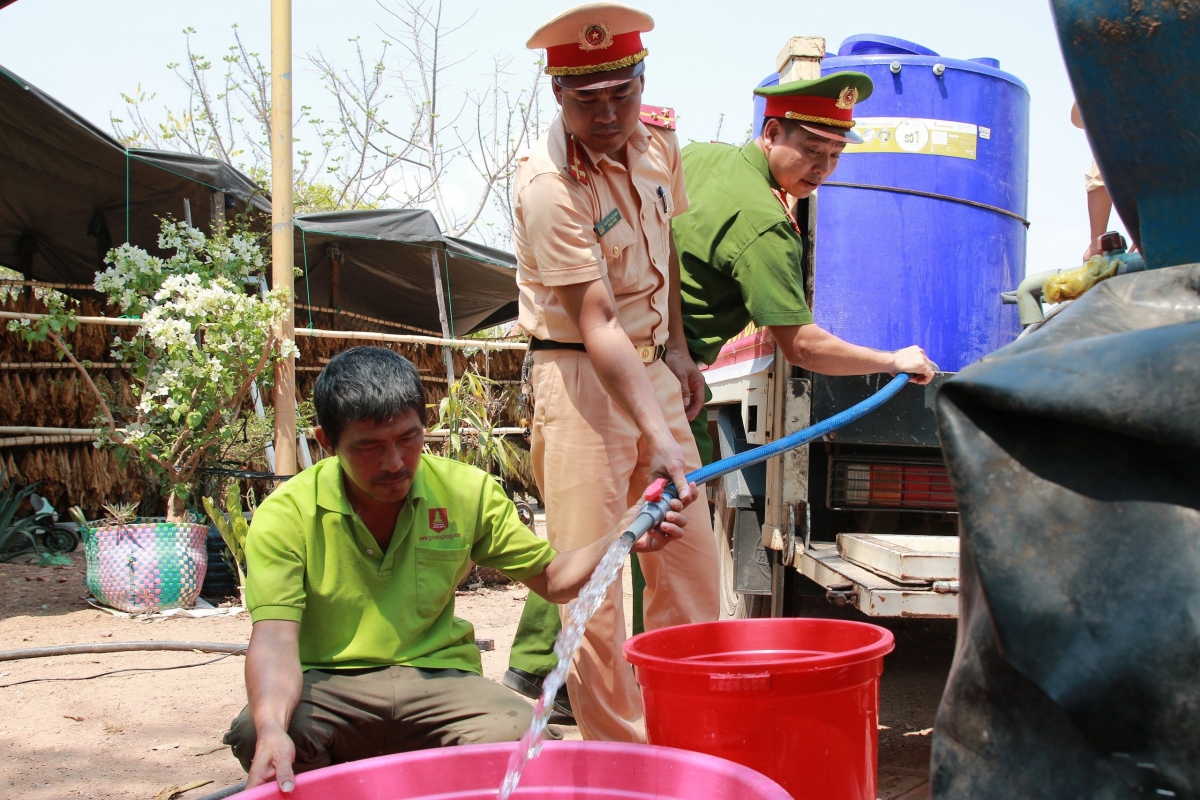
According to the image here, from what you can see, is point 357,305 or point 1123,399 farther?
point 357,305

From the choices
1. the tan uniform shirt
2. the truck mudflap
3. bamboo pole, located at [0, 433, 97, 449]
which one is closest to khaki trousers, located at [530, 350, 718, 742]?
the tan uniform shirt

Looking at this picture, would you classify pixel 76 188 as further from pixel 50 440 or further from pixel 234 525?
pixel 234 525

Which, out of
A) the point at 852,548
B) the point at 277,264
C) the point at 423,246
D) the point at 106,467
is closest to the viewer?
the point at 852,548

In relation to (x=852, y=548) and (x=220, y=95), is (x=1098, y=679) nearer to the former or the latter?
(x=852, y=548)

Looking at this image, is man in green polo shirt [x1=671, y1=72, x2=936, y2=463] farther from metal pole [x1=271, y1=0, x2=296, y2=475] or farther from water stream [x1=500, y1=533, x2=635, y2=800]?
metal pole [x1=271, y1=0, x2=296, y2=475]

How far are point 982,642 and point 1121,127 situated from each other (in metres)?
0.40

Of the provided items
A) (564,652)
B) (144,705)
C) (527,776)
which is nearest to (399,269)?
(144,705)

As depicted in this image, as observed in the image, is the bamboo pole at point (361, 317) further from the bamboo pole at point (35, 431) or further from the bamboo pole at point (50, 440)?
the bamboo pole at point (35, 431)

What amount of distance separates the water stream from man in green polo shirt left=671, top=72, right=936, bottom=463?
1.19 meters

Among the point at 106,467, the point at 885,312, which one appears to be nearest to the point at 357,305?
the point at 106,467

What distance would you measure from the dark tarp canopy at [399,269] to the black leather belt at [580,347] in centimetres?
631

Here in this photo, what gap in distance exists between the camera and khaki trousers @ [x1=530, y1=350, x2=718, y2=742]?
107 inches

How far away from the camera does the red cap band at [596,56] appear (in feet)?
8.26

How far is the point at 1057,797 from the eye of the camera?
651mm
